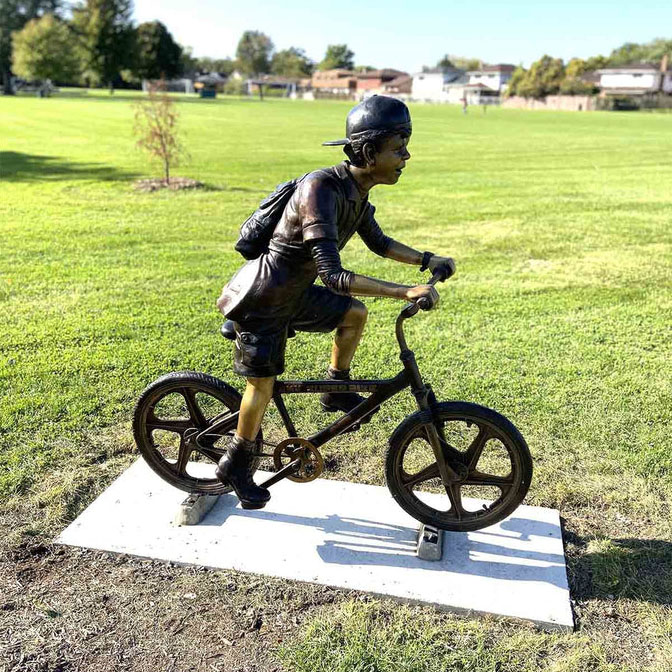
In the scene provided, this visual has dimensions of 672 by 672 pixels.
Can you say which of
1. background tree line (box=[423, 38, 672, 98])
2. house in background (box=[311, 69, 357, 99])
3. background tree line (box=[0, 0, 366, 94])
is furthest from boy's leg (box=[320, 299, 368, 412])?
house in background (box=[311, 69, 357, 99])

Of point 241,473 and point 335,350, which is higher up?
point 335,350

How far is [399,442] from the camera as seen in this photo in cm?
338

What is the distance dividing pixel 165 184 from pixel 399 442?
40.0 feet

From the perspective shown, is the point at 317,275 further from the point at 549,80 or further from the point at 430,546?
the point at 549,80

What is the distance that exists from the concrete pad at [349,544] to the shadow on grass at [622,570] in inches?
4.3

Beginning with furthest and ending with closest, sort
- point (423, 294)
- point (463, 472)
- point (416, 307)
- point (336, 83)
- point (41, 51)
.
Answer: point (336, 83) → point (41, 51) → point (463, 472) → point (416, 307) → point (423, 294)

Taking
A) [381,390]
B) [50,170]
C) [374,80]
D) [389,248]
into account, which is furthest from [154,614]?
[374,80]

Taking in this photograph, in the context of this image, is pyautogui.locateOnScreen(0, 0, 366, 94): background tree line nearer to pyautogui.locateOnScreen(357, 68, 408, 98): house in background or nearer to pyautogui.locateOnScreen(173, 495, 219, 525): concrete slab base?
pyautogui.locateOnScreen(357, 68, 408, 98): house in background

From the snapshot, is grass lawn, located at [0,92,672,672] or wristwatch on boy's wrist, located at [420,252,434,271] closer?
grass lawn, located at [0,92,672,672]

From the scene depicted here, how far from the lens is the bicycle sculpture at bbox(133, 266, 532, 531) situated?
3262mm

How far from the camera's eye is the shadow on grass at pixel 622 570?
128 inches

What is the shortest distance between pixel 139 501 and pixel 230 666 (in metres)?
1.33

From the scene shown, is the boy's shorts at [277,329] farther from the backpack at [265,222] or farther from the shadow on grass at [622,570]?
the shadow on grass at [622,570]

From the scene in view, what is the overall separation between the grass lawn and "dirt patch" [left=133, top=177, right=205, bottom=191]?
0.47m
